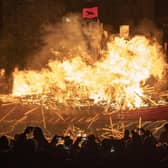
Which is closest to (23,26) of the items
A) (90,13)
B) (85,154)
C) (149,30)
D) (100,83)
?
(90,13)

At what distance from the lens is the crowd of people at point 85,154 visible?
6.30 m

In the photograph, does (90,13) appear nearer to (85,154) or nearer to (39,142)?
(39,142)

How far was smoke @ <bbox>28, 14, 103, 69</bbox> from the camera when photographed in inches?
719

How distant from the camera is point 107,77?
1501cm

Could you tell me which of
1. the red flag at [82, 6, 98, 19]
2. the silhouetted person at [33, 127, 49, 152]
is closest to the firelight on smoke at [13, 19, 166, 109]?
the red flag at [82, 6, 98, 19]

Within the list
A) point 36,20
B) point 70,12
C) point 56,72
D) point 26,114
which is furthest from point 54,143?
point 70,12

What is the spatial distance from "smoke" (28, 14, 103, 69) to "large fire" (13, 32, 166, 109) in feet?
4.65

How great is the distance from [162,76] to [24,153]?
35.7 feet

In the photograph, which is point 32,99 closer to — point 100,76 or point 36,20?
point 100,76

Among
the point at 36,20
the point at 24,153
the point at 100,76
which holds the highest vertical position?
the point at 36,20

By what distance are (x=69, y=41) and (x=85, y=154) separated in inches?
A: 490

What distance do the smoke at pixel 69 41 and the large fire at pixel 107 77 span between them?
1418 millimetres

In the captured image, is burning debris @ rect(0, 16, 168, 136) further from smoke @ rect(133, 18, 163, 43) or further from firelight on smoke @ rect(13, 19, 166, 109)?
smoke @ rect(133, 18, 163, 43)

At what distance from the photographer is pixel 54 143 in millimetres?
6617
